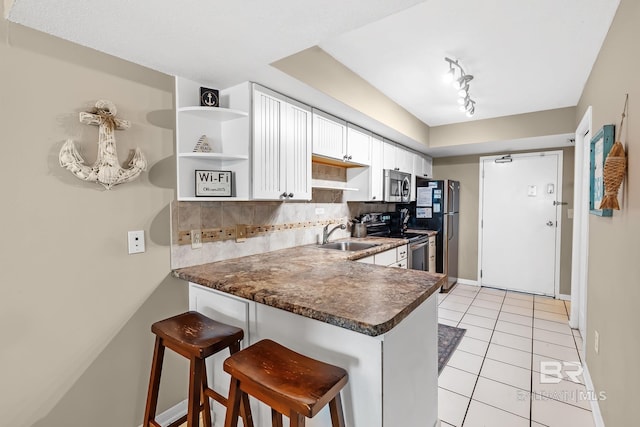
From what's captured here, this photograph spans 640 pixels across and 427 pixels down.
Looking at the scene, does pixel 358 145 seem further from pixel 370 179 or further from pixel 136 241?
pixel 136 241

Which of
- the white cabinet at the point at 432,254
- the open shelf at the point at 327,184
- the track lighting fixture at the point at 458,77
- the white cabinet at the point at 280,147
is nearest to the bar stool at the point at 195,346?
the white cabinet at the point at 280,147

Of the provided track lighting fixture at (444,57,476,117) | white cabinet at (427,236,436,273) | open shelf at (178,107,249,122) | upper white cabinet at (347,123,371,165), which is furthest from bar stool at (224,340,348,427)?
white cabinet at (427,236,436,273)

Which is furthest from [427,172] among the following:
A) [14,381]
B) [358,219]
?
[14,381]

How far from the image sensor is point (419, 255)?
3777 mm

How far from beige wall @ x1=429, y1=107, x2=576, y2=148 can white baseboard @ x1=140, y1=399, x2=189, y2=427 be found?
4.01 m

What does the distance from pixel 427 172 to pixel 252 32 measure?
13.4ft

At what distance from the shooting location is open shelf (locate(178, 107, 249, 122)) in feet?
6.09

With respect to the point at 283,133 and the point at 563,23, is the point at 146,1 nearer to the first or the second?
the point at 283,133

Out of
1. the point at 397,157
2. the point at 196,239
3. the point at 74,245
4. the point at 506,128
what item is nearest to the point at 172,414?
the point at 196,239

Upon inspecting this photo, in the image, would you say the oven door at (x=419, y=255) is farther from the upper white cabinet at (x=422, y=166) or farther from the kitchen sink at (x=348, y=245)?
the upper white cabinet at (x=422, y=166)

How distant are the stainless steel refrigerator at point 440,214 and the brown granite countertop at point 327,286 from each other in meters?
2.57

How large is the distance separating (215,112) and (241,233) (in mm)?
876

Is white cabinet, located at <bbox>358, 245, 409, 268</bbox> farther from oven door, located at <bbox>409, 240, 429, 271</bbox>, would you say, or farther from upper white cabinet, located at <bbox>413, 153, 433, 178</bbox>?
upper white cabinet, located at <bbox>413, 153, 433, 178</bbox>

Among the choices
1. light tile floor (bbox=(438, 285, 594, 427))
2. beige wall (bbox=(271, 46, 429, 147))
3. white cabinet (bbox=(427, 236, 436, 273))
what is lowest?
light tile floor (bbox=(438, 285, 594, 427))
